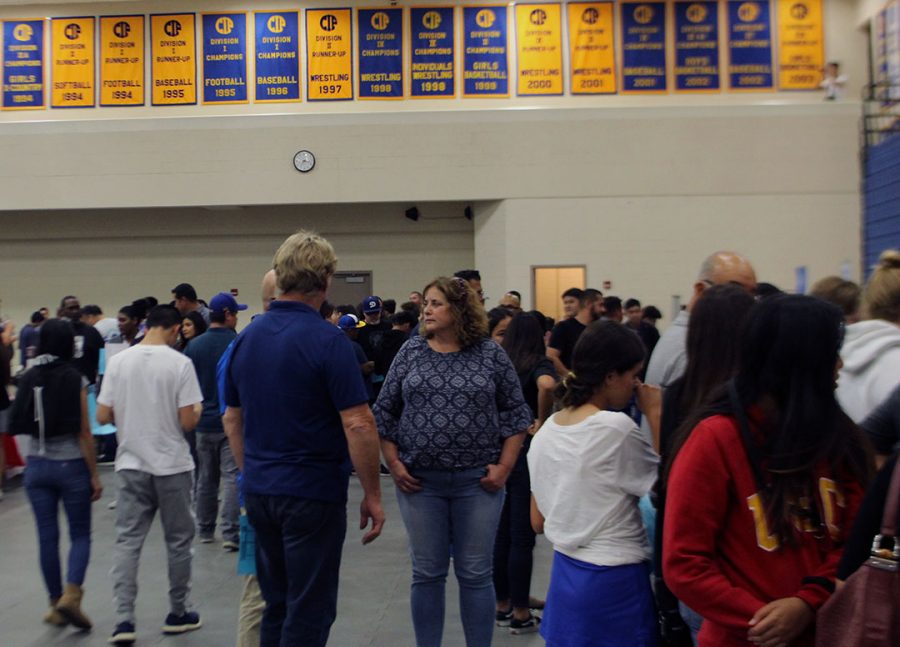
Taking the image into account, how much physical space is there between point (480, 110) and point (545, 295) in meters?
3.15

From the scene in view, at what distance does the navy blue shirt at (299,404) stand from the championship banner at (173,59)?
12592mm

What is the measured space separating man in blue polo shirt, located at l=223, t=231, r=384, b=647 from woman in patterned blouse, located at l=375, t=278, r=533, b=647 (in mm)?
617

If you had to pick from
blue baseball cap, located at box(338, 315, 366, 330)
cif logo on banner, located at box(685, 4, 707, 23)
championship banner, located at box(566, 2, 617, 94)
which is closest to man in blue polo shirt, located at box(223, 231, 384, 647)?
blue baseball cap, located at box(338, 315, 366, 330)

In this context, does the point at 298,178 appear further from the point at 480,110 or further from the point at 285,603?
the point at 285,603

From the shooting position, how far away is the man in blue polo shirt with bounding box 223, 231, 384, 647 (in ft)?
10.9

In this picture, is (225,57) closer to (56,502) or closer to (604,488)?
(56,502)

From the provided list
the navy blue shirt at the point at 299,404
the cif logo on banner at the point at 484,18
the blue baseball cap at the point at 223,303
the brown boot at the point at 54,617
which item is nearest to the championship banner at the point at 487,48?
the cif logo on banner at the point at 484,18

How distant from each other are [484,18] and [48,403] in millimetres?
11195

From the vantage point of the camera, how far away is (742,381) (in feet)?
7.06

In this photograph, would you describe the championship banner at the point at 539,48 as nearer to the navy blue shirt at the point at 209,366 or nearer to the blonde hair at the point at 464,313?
the navy blue shirt at the point at 209,366

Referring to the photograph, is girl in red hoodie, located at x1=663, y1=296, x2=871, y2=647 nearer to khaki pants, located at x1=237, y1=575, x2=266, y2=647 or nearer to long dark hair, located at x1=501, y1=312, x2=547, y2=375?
khaki pants, located at x1=237, y1=575, x2=266, y2=647

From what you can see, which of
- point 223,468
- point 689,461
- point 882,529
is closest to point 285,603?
point 689,461

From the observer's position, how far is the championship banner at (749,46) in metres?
14.5

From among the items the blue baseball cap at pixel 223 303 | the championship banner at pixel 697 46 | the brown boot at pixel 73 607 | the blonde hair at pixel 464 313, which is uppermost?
the championship banner at pixel 697 46
